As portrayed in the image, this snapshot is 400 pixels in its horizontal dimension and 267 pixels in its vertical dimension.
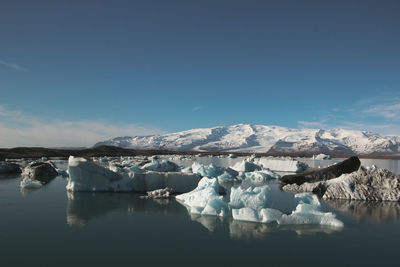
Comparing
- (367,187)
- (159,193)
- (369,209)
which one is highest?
(367,187)

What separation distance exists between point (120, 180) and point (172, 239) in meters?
6.50

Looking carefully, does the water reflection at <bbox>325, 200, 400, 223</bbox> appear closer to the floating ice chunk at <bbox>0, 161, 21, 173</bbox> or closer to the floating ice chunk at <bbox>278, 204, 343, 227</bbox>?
the floating ice chunk at <bbox>278, 204, 343, 227</bbox>

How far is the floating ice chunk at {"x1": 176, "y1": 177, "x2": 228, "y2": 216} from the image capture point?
8039 millimetres

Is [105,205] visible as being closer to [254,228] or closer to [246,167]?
[254,228]

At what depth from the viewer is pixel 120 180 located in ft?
39.4

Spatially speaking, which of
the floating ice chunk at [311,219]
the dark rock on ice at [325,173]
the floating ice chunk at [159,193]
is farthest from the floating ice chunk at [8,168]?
the floating ice chunk at [311,219]

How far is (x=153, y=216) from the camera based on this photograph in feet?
26.1

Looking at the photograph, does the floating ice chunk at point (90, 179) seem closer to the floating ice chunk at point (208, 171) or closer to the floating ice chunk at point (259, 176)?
the floating ice chunk at point (208, 171)

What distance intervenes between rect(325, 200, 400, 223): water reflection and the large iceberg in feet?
17.3

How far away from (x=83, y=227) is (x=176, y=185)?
5.54m

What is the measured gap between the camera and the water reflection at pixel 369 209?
8367 mm

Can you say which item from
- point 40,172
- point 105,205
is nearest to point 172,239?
point 105,205

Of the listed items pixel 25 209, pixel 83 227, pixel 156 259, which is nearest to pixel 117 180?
pixel 25 209

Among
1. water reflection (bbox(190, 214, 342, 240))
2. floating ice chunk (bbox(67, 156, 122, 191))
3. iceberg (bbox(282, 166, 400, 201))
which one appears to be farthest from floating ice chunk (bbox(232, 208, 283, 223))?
floating ice chunk (bbox(67, 156, 122, 191))
